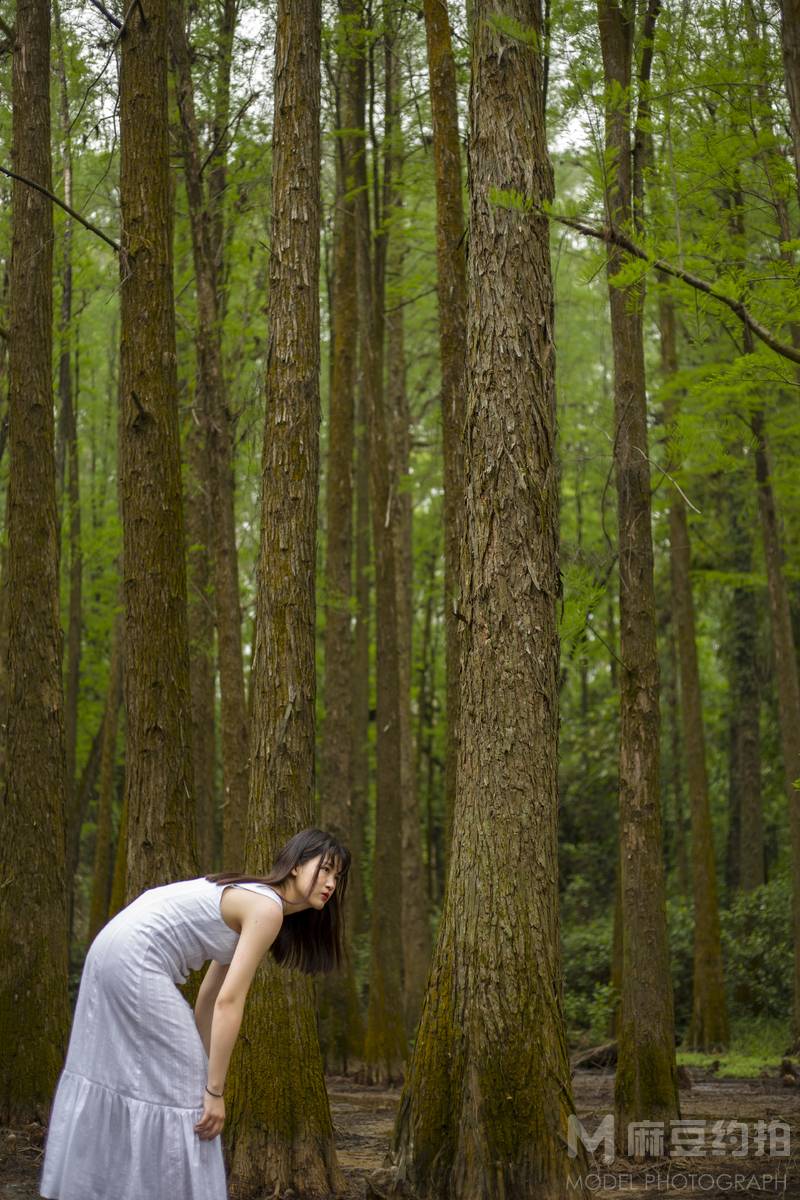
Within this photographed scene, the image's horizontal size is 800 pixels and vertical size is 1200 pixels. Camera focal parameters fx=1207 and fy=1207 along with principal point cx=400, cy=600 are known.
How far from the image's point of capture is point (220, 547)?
1172 centimetres

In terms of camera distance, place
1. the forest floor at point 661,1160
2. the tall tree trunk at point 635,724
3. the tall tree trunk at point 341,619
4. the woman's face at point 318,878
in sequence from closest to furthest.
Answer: the woman's face at point 318,878
the forest floor at point 661,1160
the tall tree trunk at point 635,724
the tall tree trunk at point 341,619

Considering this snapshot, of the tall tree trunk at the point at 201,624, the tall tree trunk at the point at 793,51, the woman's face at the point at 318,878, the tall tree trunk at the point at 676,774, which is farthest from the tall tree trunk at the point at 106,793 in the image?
the woman's face at the point at 318,878

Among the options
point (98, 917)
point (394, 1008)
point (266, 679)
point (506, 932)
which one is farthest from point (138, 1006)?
point (98, 917)

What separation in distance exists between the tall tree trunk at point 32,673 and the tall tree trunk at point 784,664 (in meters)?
8.98

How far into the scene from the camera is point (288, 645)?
7.11m

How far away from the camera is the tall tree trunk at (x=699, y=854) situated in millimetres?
15508

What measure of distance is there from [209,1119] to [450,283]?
7.78 metres

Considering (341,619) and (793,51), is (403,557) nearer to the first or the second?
(341,619)

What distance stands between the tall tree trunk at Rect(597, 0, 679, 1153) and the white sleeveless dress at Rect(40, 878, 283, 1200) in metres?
5.18

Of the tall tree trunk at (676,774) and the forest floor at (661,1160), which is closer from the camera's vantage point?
the forest floor at (661,1160)

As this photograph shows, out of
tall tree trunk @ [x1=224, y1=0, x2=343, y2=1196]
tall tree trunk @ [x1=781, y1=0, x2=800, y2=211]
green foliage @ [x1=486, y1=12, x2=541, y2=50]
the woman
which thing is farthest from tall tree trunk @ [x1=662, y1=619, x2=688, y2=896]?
the woman

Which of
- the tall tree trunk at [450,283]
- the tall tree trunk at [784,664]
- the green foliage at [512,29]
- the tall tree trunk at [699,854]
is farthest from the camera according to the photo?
the tall tree trunk at [699,854]

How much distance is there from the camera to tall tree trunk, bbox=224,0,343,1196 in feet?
21.7

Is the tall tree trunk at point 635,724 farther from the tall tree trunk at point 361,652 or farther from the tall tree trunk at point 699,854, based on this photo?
the tall tree trunk at point 361,652
